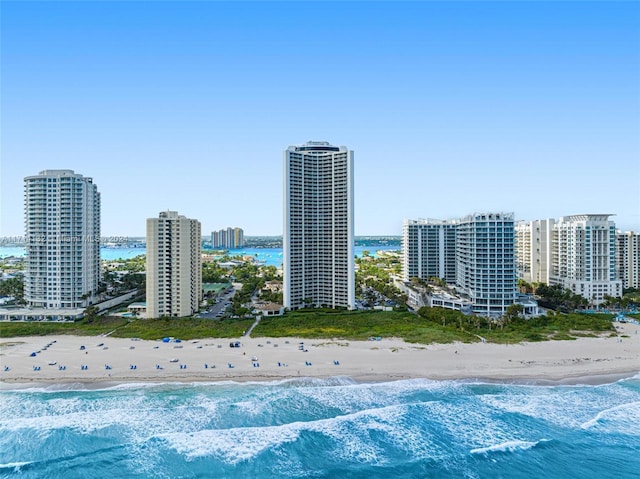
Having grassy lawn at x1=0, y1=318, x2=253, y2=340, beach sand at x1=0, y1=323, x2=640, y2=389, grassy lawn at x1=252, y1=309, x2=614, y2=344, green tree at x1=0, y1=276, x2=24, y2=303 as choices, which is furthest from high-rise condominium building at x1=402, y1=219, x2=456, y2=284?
green tree at x1=0, y1=276, x2=24, y2=303

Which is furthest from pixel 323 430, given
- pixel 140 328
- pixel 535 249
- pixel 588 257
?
pixel 535 249

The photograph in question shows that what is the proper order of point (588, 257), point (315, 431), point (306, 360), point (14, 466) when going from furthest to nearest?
point (588, 257) → point (306, 360) → point (315, 431) → point (14, 466)

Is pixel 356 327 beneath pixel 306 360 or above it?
above

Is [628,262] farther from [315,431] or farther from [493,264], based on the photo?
[315,431]

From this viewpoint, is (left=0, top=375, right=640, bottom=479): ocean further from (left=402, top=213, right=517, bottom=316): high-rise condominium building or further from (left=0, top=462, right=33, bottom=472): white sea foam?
(left=402, top=213, right=517, bottom=316): high-rise condominium building

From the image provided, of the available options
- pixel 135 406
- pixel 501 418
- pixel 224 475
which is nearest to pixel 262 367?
pixel 135 406

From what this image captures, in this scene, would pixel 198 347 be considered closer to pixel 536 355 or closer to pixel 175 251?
pixel 175 251

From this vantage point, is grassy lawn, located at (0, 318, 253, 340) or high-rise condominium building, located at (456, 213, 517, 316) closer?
grassy lawn, located at (0, 318, 253, 340)
